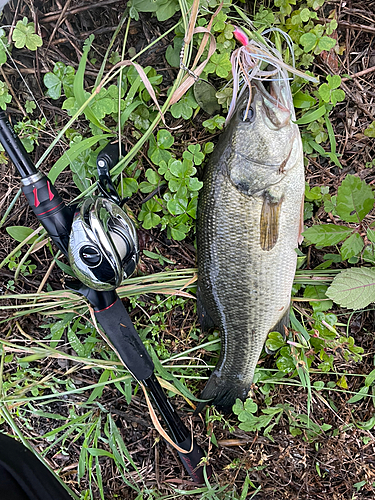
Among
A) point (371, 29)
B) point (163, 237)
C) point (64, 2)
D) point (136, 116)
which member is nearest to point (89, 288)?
point (163, 237)

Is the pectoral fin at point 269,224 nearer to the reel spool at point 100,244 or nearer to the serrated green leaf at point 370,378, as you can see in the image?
the reel spool at point 100,244

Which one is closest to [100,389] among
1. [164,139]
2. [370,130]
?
[164,139]

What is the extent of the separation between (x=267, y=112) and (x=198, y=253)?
91 centimetres

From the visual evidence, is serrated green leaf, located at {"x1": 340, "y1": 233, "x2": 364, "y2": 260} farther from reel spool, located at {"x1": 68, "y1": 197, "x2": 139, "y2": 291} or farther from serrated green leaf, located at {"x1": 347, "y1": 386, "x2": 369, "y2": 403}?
reel spool, located at {"x1": 68, "y1": 197, "x2": 139, "y2": 291}

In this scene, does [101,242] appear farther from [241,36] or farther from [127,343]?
[241,36]

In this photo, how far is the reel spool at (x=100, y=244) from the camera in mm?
1554

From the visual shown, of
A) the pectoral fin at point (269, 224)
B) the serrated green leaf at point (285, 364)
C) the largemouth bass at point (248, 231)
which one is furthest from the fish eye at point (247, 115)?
the serrated green leaf at point (285, 364)

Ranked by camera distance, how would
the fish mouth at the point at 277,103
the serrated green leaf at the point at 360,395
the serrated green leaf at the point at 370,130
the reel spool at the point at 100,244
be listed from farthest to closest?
the serrated green leaf at the point at 360,395, the serrated green leaf at the point at 370,130, the fish mouth at the point at 277,103, the reel spool at the point at 100,244

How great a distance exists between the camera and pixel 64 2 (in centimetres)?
193

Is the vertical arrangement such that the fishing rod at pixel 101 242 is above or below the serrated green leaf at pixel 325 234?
above

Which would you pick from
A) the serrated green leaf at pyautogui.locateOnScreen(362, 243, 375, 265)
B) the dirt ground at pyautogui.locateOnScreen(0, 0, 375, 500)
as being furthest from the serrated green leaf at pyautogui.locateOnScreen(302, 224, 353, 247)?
the dirt ground at pyautogui.locateOnScreen(0, 0, 375, 500)

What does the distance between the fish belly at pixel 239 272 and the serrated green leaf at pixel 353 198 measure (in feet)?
0.76

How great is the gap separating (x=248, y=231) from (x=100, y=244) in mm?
843

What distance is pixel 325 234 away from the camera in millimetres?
1910
